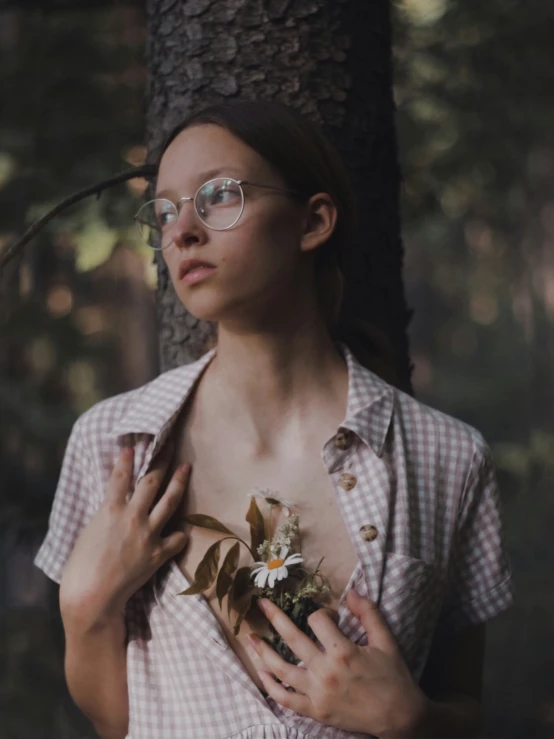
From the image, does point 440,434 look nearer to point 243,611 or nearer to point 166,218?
point 243,611

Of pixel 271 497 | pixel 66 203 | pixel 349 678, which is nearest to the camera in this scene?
pixel 349 678

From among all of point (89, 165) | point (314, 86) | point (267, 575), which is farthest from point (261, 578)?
point (89, 165)

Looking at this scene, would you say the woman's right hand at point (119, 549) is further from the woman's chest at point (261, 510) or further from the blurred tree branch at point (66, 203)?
the blurred tree branch at point (66, 203)

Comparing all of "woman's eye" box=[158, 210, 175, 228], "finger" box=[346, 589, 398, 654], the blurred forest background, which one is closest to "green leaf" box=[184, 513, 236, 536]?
"finger" box=[346, 589, 398, 654]

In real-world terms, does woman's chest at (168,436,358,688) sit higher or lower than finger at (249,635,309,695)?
higher

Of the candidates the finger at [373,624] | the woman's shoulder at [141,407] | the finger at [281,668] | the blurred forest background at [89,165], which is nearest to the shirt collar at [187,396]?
the woman's shoulder at [141,407]

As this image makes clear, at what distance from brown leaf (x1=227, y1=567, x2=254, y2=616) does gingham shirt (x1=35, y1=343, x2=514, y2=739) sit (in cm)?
4

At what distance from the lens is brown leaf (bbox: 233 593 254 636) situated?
1364 mm

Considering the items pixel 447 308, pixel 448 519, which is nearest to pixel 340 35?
pixel 448 519

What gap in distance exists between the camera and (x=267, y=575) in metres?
1.37

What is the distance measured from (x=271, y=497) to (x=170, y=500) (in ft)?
0.51

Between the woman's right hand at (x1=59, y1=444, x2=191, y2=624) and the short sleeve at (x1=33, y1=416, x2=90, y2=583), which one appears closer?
the woman's right hand at (x1=59, y1=444, x2=191, y2=624)

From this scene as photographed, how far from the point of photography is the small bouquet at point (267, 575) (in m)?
1.37

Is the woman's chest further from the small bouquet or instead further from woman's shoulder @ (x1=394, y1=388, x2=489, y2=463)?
woman's shoulder @ (x1=394, y1=388, x2=489, y2=463)
